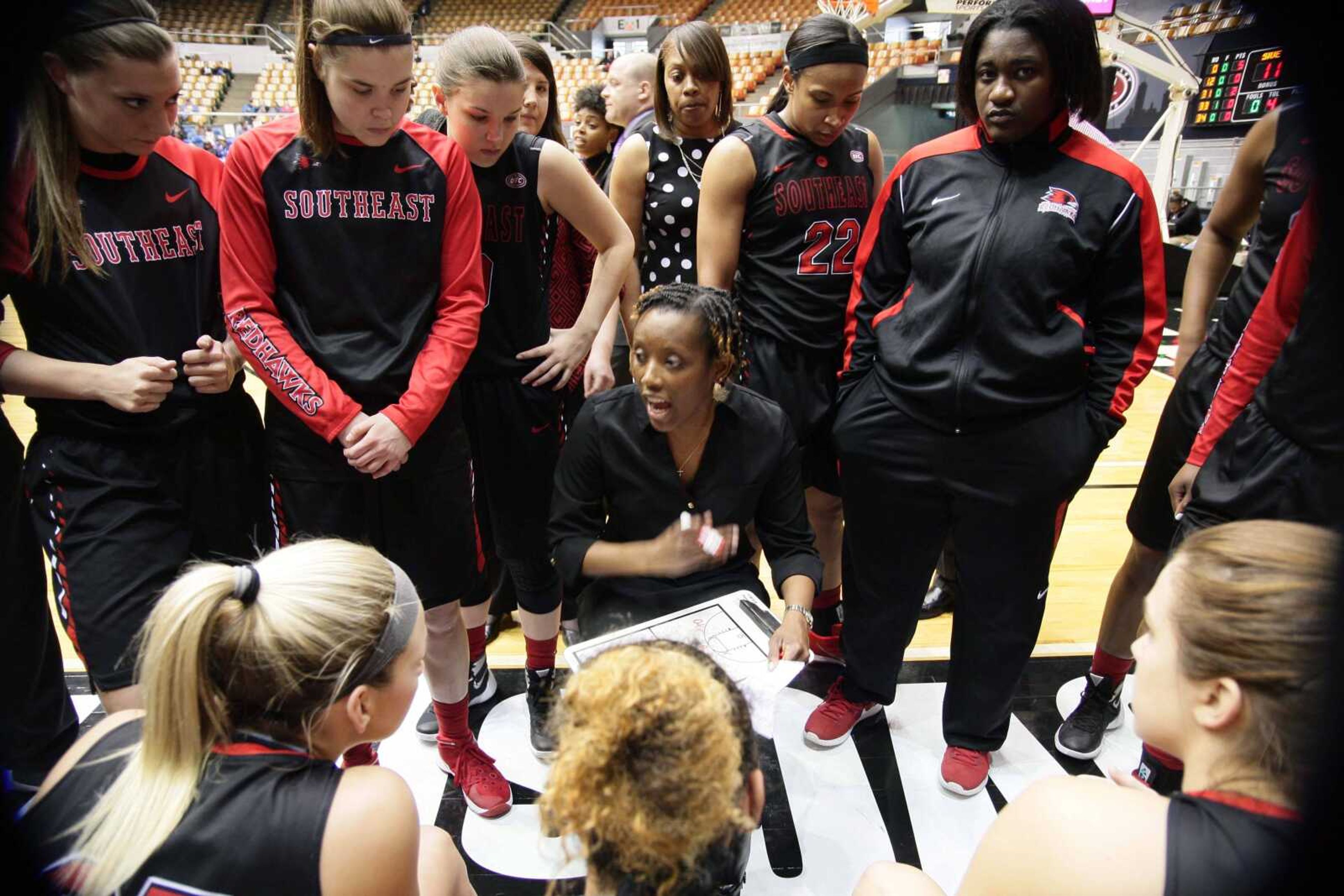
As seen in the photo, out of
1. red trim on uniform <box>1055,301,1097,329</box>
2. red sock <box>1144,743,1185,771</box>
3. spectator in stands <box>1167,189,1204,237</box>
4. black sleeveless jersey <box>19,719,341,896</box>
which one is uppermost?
red trim on uniform <box>1055,301,1097,329</box>

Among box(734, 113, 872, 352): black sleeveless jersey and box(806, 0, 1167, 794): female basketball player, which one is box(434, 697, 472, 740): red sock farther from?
box(734, 113, 872, 352): black sleeveless jersey

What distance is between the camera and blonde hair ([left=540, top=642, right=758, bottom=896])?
885 millimetres

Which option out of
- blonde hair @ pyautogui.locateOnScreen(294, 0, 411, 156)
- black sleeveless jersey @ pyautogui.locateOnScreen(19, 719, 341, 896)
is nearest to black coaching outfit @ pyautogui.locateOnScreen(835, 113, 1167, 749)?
blonde hair @ pyautogui.locateOnScreen(294, 0, 411, 156)

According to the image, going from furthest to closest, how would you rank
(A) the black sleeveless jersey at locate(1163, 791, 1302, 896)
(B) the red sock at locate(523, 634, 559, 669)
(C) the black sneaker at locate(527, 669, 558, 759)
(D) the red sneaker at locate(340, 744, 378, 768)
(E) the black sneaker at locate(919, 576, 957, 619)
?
1. (E) the black sneaker at locate(919, 576, 957, 619)
2. (B) the red sock at locate(523, 634, 559, 669)
3. (C) the black sneaker at locate(527, 669, 558, 759)
4. (D) the red sneaker at locate(340, 744, 378, 768)
5. (A) the black sleeveless jersey at locate(1163, 791, 1302, 896)

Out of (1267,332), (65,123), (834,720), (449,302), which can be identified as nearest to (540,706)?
(834,720)

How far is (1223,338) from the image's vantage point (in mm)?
1871

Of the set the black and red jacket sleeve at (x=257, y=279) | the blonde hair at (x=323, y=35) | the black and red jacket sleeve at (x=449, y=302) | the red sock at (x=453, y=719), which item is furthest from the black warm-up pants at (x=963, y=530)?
the blonde hair at (x=323, y=35)

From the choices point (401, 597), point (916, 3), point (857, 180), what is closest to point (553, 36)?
point (916, 3)

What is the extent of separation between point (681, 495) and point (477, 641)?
3.20 ft

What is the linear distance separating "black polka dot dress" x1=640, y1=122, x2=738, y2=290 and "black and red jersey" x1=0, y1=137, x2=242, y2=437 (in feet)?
3.91

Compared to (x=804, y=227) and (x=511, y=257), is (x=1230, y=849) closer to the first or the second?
(x=804, y=227)

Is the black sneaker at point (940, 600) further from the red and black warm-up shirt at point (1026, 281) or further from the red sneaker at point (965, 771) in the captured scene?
the red and black warm-up shirt at point (1026, 281)

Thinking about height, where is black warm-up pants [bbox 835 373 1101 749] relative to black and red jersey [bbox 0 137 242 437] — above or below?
below

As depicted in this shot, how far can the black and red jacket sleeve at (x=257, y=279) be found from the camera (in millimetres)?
1590
